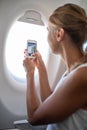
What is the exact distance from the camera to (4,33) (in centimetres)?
132

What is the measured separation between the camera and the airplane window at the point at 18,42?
1428 mm

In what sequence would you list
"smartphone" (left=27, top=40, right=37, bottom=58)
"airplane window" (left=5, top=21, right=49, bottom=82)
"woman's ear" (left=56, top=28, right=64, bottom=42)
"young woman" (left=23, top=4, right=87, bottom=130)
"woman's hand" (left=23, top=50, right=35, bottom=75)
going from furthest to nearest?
"airplane window" (left=5, top=21, right=49, bottom=82) < "smartphone" (left=27, top=40, right=37, bottom=58) < "woman's hand" (left=23, top=50, right=35, bottom=75) < "woman's ear" (left=56, top=28, right=64, bottom=42) < "young woman" (left=23, top=4, right=87, bottom=130)

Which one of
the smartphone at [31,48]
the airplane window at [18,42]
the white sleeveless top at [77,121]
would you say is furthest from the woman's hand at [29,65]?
the white sleeveless top at [77,121]

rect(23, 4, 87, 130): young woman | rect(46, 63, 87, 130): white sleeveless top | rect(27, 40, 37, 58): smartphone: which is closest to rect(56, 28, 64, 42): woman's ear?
rect(23, 4, 87, 130): young woman

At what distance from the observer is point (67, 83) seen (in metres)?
0.92

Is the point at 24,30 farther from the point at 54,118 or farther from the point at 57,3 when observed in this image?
the point at 54,118

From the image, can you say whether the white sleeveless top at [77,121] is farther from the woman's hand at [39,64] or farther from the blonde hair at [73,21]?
the woman's hand at [39,64]

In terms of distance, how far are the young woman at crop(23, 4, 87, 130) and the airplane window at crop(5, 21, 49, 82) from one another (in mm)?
335

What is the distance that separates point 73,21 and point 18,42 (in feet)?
1.77

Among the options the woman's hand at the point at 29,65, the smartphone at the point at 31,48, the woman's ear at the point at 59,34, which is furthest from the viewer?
the smartphone at the point at 31,48

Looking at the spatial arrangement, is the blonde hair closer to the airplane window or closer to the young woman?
the young woman

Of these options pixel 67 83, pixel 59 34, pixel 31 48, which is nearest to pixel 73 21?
pixel 59 34

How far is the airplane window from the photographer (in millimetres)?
1428

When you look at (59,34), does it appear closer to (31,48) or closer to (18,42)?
(31,48)
